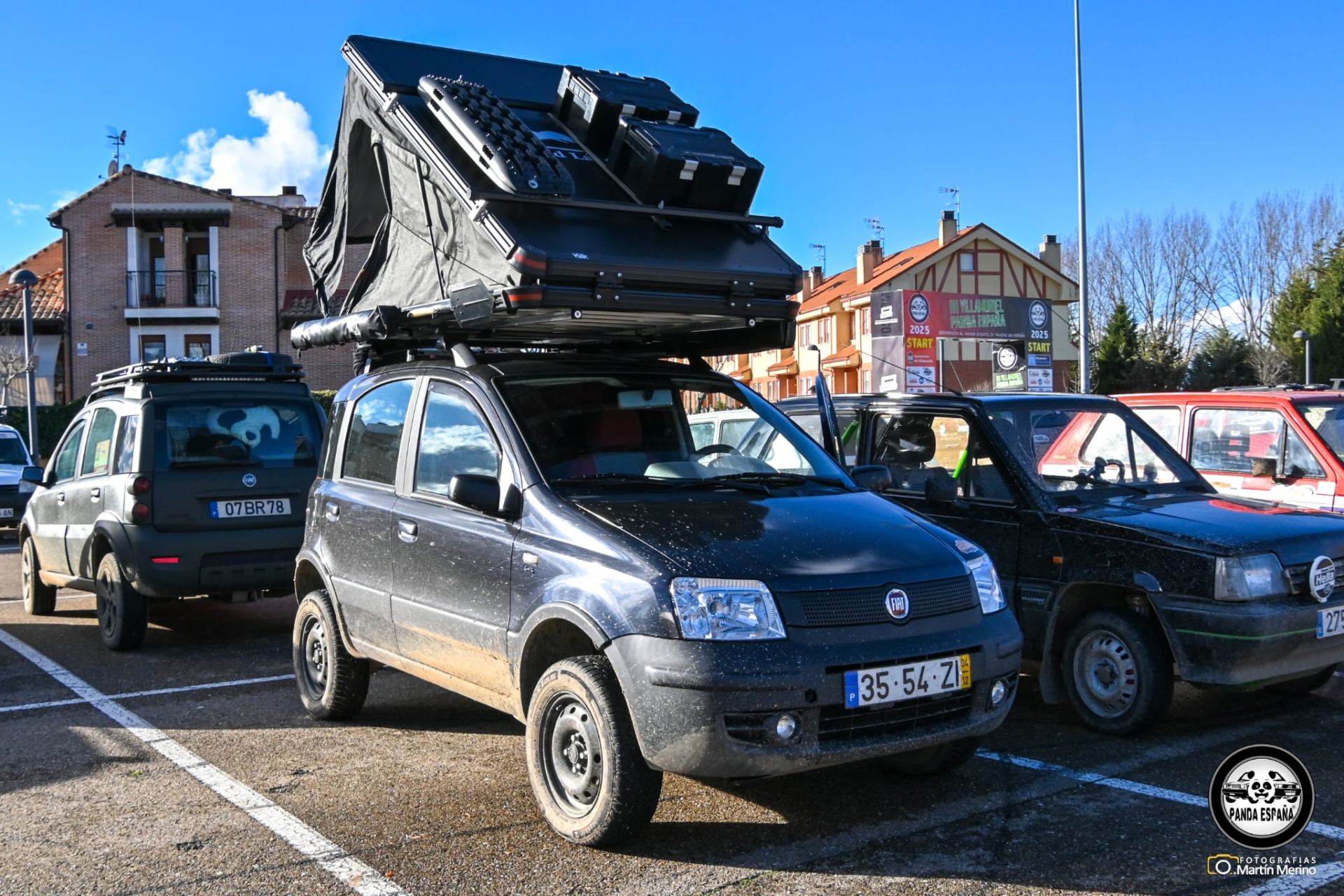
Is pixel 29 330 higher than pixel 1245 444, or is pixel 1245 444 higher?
pixel 29 330

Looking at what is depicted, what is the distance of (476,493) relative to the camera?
488 centimetres

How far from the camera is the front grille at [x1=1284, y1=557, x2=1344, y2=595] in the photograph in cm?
584

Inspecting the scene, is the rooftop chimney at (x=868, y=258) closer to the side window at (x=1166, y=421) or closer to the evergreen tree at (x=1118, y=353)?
the evergreen tree at (x=1118, y=353)

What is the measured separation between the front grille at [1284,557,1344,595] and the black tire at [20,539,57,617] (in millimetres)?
9433

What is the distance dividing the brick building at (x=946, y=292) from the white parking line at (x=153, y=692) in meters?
50.8

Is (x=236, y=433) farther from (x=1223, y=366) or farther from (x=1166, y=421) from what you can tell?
(x=1223, y=366)

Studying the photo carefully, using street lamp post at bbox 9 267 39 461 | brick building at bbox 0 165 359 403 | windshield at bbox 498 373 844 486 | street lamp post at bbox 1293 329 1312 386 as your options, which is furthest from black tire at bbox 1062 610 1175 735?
brick building at bbox 0 165 359 403

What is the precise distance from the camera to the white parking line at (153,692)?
6.90m

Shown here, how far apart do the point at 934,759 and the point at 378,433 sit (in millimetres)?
3153

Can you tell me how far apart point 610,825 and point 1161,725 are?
3.34 meters

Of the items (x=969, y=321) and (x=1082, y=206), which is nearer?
(x=1082, y=206)

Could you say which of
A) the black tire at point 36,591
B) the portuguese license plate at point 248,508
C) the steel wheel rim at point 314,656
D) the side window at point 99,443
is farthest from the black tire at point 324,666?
the black tire at point 36,591

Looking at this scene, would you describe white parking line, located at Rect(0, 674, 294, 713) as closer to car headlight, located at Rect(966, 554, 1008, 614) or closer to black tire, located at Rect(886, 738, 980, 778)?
black tire, located at Rect(886, 738, 980, 778)
